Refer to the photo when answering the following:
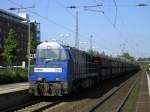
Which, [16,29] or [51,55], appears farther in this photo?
[16,29]

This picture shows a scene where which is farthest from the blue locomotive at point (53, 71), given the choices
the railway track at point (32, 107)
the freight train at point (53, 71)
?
the railway track at point (32, 107)

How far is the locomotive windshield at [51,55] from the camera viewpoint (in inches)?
929

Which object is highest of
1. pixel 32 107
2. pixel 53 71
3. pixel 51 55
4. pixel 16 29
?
pixel 16 29

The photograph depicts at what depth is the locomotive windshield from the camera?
77.4ft

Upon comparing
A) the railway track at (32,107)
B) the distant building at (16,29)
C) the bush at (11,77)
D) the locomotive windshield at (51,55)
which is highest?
the distant building at (16,29)

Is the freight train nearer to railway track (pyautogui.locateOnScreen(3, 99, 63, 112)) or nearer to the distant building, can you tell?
railway track (pyautogui.locateOnScreen(3, 99, 63, 112))

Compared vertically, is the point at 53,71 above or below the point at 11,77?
above

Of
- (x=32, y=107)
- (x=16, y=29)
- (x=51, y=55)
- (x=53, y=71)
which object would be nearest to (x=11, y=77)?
(x=51, y=55)

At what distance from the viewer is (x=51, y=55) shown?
23922mm

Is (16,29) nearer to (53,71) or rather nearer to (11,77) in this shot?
(11,77)

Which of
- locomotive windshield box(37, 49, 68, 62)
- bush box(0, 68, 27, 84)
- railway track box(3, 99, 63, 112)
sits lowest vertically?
railway track box(3, 99, 63, 112)

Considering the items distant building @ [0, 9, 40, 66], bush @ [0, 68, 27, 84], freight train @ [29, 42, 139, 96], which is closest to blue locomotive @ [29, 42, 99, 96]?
freight train @ [29, 42, 139, 96]

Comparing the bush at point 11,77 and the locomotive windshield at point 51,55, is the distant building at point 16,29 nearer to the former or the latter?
the bush at point 11,77

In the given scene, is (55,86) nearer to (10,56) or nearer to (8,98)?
(8,98)
